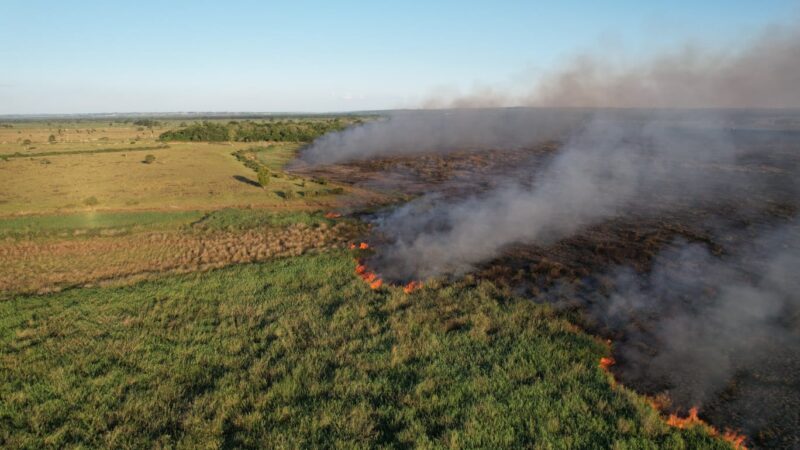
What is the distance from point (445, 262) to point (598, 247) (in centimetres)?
595

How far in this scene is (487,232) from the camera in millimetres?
18203

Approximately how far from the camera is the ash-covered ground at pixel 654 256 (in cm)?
805

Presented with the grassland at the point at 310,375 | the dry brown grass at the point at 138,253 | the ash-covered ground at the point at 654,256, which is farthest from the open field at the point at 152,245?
the ash-covered ground at the point at 654,256

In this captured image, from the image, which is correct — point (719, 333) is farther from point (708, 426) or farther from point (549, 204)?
point (549, 204)

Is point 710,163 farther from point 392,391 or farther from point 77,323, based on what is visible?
point 77,323

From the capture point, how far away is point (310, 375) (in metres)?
7.77

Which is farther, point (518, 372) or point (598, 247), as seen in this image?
Result: point (598, 247)

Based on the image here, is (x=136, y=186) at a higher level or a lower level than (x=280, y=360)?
higher

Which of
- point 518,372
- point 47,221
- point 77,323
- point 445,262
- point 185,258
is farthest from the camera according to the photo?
point 47,221

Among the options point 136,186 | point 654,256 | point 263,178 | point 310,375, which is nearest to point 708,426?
point 310,375

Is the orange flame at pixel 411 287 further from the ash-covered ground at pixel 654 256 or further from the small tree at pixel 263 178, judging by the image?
the small tree at pixel 263 178

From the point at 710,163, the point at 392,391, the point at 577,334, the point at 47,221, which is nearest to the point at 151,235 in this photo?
the point at 47,221

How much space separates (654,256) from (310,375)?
1282 centimetres

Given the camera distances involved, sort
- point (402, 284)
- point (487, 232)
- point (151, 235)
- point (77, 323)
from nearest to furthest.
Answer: point (77, 323)
point (402, 284)
point (487, 232)
point (151, 235)
